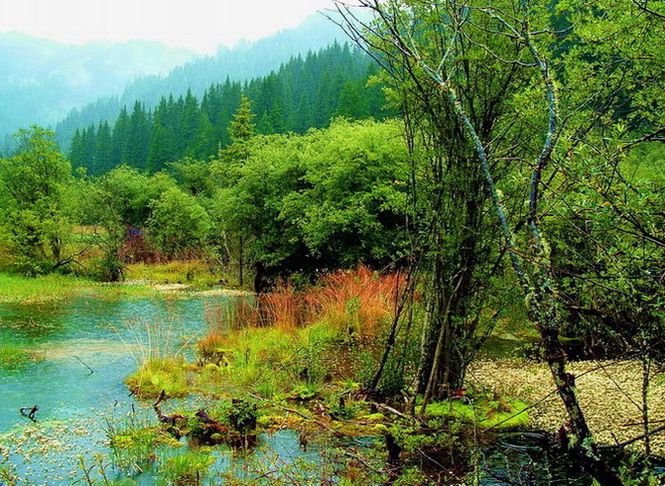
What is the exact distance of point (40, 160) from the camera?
722 inches

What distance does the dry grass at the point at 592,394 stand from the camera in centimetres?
437

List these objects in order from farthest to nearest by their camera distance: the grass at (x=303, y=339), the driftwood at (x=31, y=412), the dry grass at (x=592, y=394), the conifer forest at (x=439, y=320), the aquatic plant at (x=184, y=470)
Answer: the grass at (x=303, y=339) → the driftwood at (x=31, y=412) → the dry grass at (x=592, y=394) → the aquatic plant at (x=184, y=470) → the conifer forest at (x=439, y=320)

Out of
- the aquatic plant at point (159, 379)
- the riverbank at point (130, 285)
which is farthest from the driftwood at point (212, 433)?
the riverbank at point (130, 285)

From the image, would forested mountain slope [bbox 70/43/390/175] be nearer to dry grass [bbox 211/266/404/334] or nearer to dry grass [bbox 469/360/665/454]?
dry grass [bbox 211/266/404/334]

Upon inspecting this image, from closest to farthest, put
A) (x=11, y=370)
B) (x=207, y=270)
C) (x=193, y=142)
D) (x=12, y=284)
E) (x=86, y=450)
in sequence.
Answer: (x=86, y=450) → (x=11, y=370) → (x=12, y=284) → (x=207, y=270) → (x=193, y=142)

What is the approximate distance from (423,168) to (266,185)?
11274mm

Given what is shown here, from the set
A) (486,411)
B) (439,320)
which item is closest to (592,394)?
(486,411)

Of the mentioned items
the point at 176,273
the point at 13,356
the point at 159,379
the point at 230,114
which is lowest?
the point at 176,273

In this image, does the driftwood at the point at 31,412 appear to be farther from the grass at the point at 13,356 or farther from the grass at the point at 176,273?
the grass at the point at 176,273

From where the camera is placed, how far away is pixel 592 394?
211 inches

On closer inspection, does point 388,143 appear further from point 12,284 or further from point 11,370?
point 12,284

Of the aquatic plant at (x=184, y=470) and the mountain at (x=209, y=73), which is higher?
the mountain at (x=209, y=73)

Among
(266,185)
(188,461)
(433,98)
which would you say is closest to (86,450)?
(188,461)

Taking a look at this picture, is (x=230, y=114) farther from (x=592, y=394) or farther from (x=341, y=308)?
(x=592, y=394)
